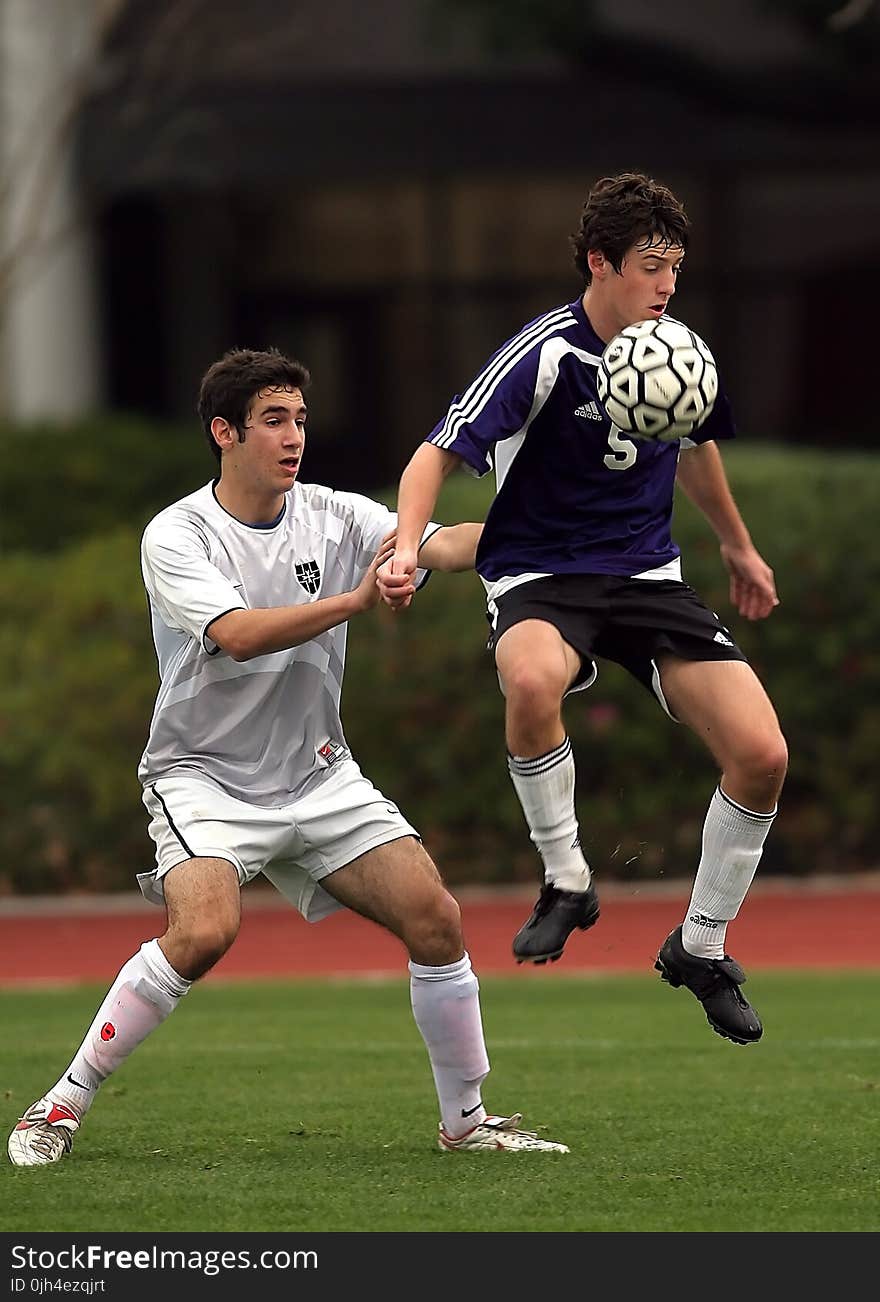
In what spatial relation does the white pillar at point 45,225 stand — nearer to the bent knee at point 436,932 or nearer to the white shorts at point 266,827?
the white shorts at point 266,827

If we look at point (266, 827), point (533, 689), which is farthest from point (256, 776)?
point (533, 689)

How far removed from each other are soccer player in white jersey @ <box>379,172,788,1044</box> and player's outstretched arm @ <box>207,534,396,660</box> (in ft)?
0.77

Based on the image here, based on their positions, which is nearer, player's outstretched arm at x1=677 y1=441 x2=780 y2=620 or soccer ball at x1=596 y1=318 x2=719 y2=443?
soccer ball at x1=596 y1=318 x2=719 y2=443

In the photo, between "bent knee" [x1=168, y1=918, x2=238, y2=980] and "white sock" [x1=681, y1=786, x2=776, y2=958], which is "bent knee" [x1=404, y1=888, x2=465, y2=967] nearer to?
"bent knee" [x1=168, y1=918, x2=238, y2=980]

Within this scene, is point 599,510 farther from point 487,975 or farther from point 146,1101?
point 487,975

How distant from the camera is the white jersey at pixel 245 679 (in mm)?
6996

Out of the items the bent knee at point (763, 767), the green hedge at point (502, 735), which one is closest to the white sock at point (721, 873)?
the bent knee at point (763, 767)

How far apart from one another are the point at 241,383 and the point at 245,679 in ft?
2.98

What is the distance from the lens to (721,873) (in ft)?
22.5

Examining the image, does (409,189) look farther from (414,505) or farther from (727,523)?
(414,505)

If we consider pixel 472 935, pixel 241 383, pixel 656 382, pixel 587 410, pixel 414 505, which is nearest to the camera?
pixel 656 382

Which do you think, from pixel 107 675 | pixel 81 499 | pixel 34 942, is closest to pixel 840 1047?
pixel 34 942

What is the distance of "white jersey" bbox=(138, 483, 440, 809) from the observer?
700cm

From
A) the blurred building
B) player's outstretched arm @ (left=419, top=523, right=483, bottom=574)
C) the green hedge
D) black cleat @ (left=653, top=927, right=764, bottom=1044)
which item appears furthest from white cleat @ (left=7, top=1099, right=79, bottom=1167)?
the blurred building
